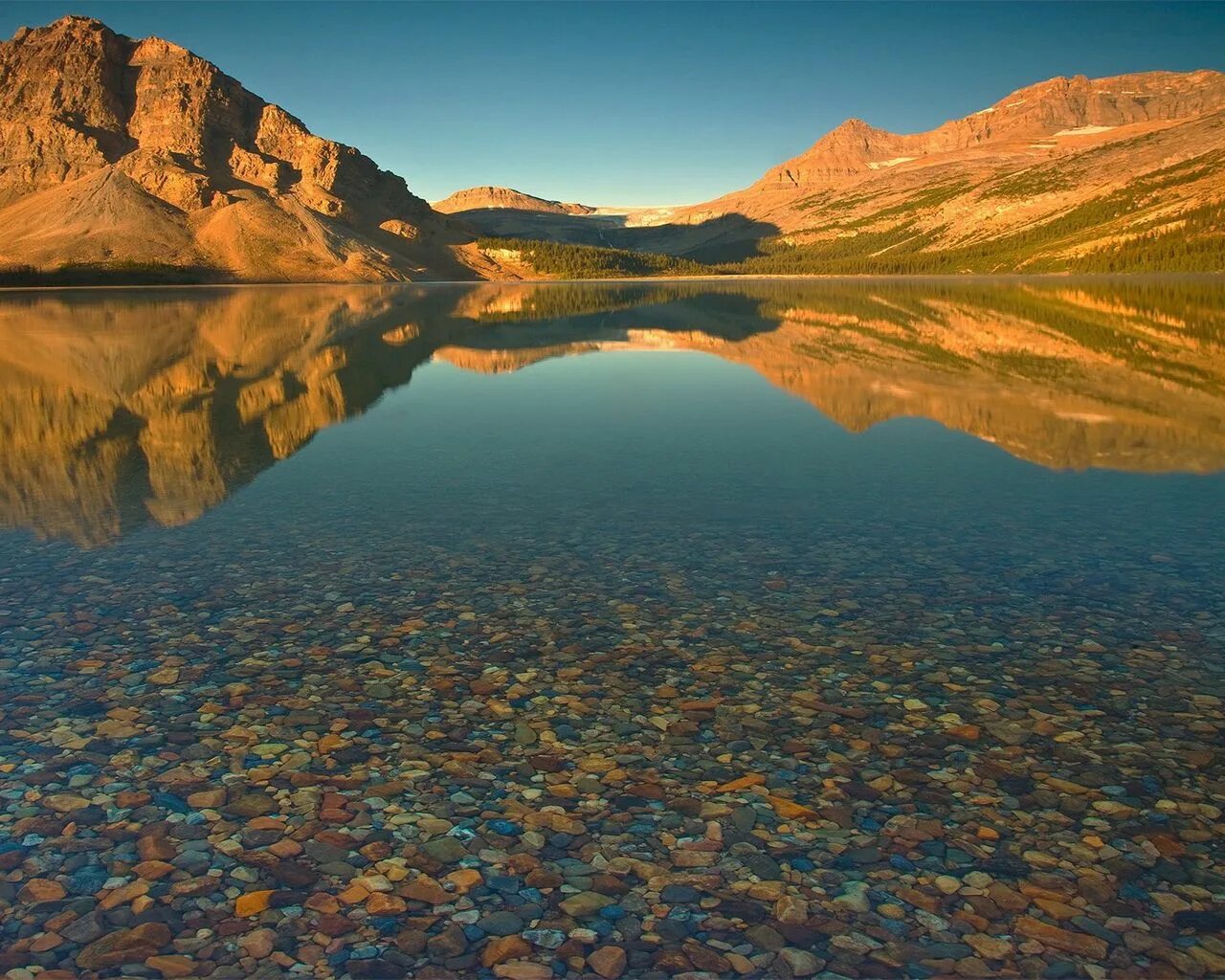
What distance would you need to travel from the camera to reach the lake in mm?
7000

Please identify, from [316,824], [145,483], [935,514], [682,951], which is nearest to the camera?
[682,951]

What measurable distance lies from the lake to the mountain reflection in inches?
16.2

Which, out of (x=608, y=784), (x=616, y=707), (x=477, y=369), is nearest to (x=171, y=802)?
(x=608, y=784)

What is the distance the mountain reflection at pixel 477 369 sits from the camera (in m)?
22.5

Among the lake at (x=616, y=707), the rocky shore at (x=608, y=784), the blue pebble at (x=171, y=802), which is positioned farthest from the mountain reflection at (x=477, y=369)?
the blue pebble at (x=171, y=802)

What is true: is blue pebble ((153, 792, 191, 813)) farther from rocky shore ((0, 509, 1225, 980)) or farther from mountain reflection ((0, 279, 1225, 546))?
mountain reflection ((0, 279, 1225, 546))

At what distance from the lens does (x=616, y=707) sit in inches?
407

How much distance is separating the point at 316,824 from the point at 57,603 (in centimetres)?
800

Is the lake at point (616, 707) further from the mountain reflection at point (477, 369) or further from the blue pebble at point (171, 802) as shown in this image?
the mountain reflection at point (477, 369)

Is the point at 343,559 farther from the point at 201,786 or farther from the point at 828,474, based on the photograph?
the point at 828,474

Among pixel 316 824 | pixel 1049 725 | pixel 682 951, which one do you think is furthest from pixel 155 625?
pixel 1049 725

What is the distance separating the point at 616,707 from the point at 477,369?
36.8 m

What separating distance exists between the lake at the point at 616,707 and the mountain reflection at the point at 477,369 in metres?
0.41

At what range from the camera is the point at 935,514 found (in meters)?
18.3
